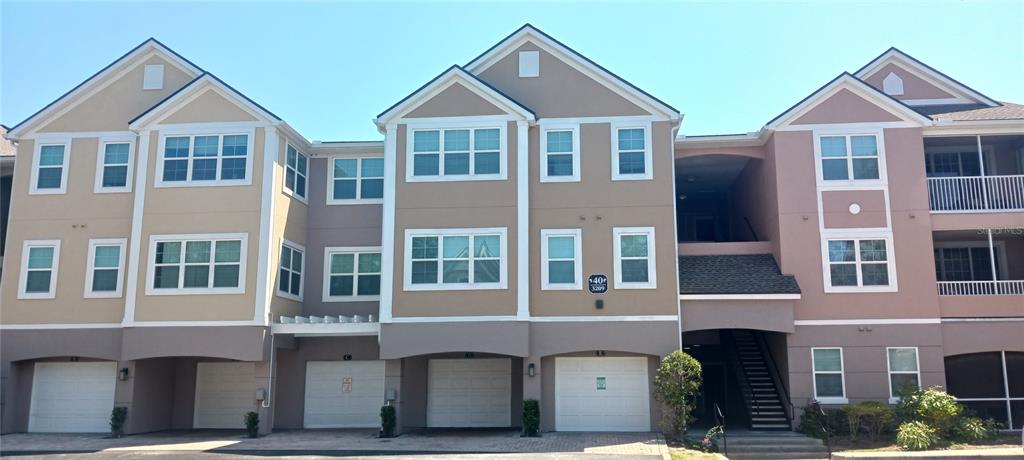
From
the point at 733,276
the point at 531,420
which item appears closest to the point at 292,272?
the point at 531,420

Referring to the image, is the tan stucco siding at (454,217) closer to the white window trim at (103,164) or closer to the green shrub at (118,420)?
the green shrub at (118,420)

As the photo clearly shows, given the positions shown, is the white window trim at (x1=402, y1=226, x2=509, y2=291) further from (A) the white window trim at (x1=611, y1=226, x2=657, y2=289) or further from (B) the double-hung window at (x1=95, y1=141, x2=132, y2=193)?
(B) the double-hung window at (x1=95, y1=141, x2=132, y2=193)

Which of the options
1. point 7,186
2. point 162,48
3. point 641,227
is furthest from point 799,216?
point 7,186

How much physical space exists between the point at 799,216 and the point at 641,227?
14.5 ft

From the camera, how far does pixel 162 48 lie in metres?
23.2

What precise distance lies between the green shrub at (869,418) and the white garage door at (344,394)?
1246 centimetres

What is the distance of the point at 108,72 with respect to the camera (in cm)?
2311

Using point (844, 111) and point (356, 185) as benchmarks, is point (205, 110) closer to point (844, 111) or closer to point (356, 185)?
point (356, 185)

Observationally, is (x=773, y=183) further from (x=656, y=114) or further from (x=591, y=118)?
(x=591, y=118)

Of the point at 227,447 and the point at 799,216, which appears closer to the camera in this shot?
the point at 227,447

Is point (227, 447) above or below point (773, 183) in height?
below

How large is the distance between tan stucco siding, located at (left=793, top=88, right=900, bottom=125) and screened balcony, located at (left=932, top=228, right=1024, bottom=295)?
4033mm

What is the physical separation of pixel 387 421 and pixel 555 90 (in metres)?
9.85

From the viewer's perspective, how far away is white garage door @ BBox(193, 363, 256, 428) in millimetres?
23062
